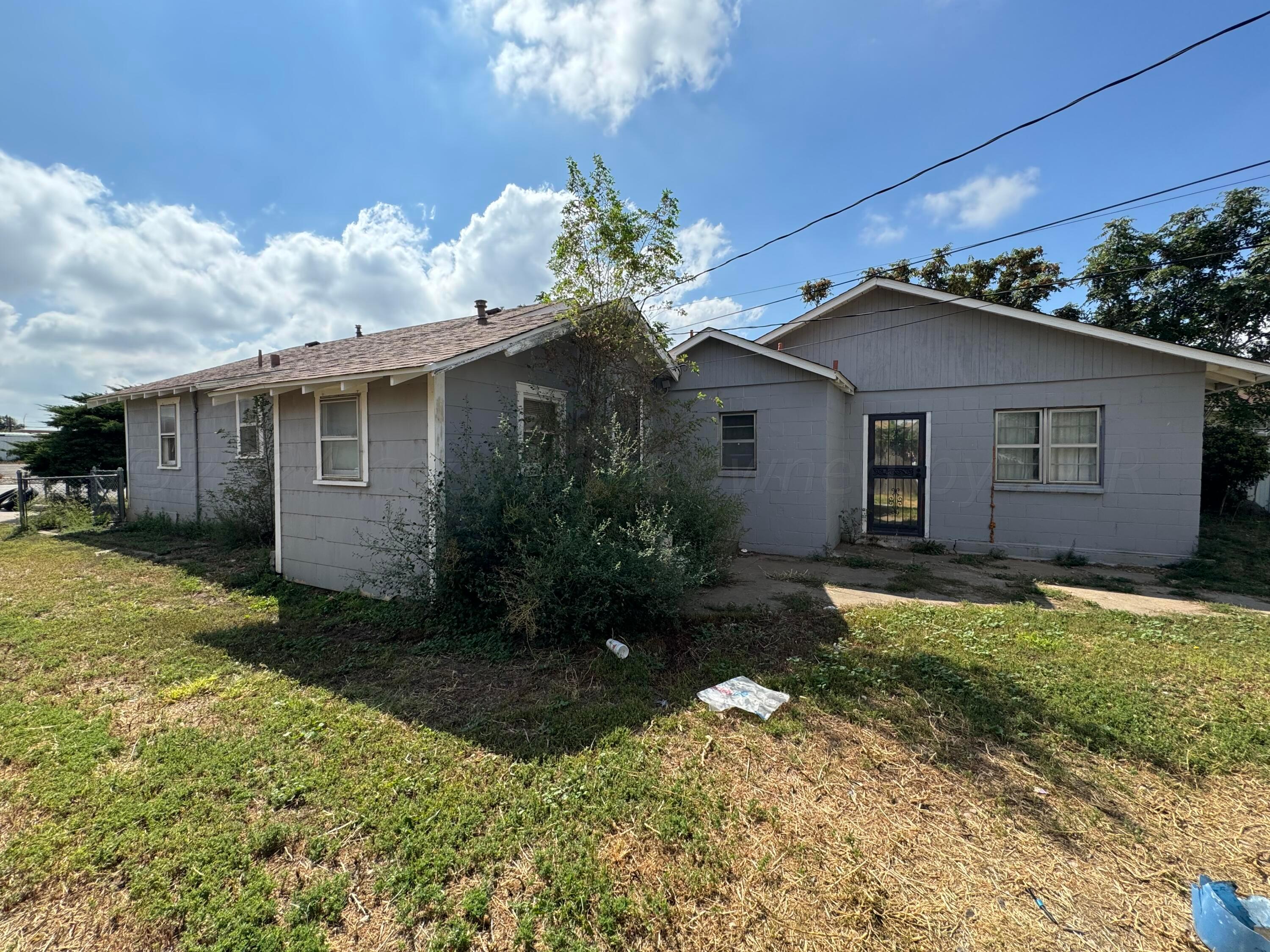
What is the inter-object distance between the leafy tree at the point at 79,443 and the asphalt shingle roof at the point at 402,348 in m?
7.60

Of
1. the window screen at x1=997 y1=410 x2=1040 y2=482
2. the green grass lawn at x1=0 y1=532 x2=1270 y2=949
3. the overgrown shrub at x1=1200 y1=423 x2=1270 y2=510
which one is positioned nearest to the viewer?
the green grass lawn at x1=0 y1=532 x2=1270 y2=949

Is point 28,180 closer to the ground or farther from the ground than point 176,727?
farther from the ground

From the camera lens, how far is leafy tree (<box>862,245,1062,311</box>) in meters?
16.5

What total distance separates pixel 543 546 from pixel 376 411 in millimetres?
2964

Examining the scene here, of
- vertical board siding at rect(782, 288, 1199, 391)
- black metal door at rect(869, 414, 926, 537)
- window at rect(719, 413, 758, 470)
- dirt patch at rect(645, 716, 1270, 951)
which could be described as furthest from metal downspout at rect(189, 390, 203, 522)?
black metal door at rect(869, 414, 926, 537)

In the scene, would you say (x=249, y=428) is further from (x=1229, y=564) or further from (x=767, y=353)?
(x=1229, y=564)

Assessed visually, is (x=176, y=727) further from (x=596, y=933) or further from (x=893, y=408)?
(x=893, y=408)

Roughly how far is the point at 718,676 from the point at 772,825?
166cm

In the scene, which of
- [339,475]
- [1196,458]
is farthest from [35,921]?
[1196,458]

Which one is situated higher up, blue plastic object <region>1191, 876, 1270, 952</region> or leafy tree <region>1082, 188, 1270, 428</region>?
leafy tree <region>1082, 188, 1270, 428</region>

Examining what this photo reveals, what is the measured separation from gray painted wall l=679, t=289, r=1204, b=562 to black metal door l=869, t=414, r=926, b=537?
0.18m

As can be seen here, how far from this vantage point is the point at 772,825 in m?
2.48

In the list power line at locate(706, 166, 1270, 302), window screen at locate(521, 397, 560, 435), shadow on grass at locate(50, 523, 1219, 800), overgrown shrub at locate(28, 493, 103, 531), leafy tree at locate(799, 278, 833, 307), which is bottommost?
shadow on grass at locate(50, 523, 1219, 800)

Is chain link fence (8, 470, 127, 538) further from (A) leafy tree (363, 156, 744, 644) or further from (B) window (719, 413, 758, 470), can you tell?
(B) window (719, 413, 758, 470)
